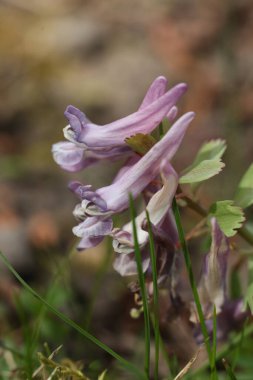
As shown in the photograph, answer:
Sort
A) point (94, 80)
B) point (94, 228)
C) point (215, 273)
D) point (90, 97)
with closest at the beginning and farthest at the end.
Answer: point (94, 228)
point (215, 273)
point (90, 97)
point (94, 80)

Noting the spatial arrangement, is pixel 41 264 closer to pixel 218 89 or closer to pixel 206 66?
pixel 218 89

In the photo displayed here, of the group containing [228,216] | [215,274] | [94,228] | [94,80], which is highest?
[94,80]

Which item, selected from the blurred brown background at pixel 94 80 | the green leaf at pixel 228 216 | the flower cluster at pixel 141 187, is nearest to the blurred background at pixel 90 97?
the blurred brown background at pixel 94 80

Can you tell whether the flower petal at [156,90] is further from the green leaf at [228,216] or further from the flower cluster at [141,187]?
the green leaf at [228,216]

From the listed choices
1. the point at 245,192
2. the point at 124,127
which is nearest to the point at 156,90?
the point at 124,127

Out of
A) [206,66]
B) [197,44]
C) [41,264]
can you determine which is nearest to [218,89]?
[206,66]

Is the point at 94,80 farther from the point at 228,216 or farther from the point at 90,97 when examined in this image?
the point at 228,216
